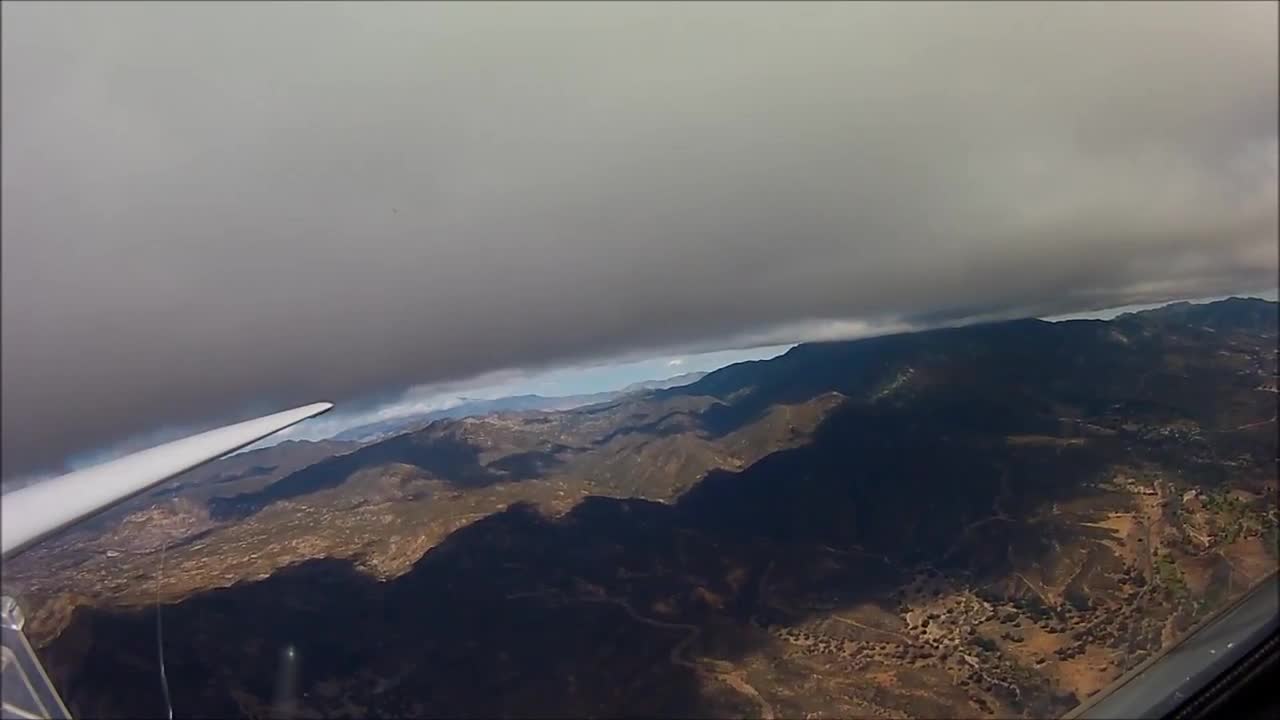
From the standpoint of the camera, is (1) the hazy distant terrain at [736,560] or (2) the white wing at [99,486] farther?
(1) the hazy distant terrain at [736,560]

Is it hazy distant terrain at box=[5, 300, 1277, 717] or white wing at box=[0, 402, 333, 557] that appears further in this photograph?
hazy distant terrain at box=[5, 300, 1277, 717]

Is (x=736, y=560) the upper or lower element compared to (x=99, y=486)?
lower

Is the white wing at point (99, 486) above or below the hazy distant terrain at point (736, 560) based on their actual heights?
above

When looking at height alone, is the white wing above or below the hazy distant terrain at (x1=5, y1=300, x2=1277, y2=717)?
above

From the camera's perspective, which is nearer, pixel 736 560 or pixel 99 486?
pixel 99 486

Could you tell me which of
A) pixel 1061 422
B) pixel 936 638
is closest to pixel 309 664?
pixel 936 638
